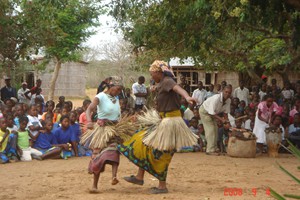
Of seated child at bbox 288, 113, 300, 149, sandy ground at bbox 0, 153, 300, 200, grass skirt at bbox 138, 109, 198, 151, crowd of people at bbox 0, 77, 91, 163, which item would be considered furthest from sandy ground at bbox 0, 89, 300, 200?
seated child at bbox 288, 113, 300, 149

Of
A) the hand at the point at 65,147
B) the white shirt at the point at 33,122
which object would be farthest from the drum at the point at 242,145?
the white shirt at the point at 33,122

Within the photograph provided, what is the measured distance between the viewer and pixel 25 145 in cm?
992

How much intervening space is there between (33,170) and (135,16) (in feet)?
19.5

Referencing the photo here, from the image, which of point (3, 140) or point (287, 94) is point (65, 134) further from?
point (287, 94)

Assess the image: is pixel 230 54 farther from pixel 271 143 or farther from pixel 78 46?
pixel 78 46

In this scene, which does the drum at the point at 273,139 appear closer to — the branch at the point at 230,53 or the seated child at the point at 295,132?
the seated child at the point at 295,132

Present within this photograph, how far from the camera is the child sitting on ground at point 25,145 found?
984 centimetres

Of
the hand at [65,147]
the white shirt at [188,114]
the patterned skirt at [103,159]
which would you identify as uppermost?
the white shirt at [188,114]

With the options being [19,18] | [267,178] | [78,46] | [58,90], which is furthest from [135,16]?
[58,90]

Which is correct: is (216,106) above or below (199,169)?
above

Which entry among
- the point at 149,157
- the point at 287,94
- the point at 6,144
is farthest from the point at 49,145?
the point at 287,94

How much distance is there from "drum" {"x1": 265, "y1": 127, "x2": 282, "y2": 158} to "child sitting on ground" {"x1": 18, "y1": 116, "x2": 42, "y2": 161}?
4.81 metres

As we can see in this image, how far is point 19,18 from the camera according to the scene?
13164 millimetres

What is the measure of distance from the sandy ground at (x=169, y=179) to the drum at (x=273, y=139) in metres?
0.50
